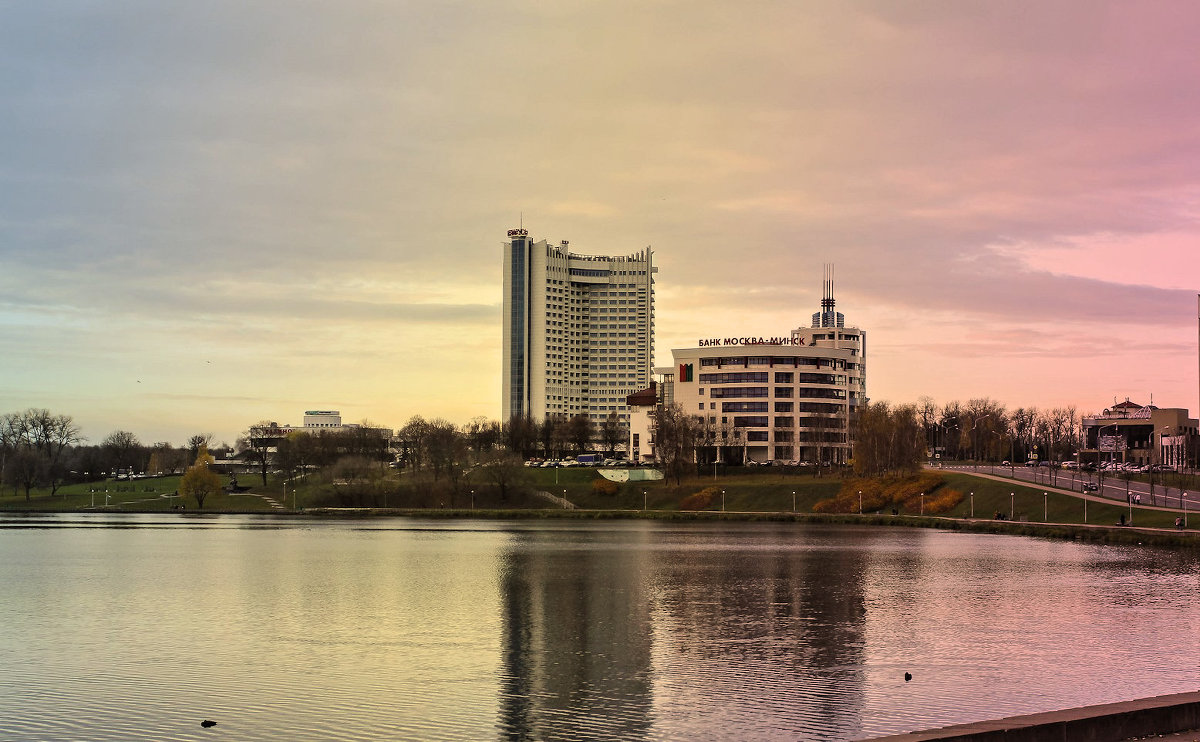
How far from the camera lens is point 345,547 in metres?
101

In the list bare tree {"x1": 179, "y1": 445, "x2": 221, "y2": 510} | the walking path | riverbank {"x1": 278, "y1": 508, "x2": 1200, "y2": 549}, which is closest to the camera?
riverbank {"x1": 278, "y1": 508, "x2": 1200, "y2": 549}

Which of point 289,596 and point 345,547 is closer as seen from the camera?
point 289,596

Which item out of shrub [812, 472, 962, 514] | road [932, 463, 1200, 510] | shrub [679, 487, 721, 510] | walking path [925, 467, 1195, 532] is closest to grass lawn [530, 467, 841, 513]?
shrub [679, 487, 721, 510]

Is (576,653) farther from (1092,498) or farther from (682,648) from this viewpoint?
(1092,498)

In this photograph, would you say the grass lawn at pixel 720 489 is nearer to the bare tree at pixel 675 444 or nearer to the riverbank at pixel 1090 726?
the bare tree at pixel 675 444

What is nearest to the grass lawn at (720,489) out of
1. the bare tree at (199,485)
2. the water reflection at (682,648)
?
the bare tree at (199,485)

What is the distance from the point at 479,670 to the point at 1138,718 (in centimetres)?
2155

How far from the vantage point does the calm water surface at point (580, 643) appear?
3055cm

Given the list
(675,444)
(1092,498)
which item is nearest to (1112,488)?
(1092,498)

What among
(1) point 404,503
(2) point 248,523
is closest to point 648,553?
(2) point 248,523

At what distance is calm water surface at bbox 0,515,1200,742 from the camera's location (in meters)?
30.5

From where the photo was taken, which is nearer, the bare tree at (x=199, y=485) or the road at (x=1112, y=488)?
the road at (x=1112, y=488)

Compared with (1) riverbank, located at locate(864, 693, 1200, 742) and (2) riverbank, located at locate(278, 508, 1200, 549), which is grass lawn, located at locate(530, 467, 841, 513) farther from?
(1) riverbank, located at locate(864, 693, 1200, 742)

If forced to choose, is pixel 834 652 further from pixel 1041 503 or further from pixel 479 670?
pixel 1041 503
